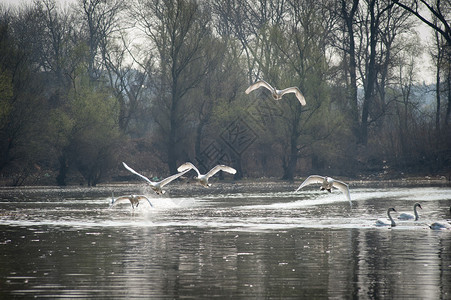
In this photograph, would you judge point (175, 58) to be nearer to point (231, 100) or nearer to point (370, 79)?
point (231, 100)

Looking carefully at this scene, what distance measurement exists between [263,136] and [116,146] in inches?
481

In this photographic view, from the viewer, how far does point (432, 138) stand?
184 ft

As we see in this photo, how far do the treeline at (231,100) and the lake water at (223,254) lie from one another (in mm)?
Answer: 24344

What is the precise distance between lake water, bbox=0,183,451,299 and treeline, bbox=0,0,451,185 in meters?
24.3

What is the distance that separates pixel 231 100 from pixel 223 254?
148ft

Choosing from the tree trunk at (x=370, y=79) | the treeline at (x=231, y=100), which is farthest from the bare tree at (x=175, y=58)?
the tree trunk at (x=370, y=79)

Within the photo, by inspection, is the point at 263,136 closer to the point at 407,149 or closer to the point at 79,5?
the point at 407,149

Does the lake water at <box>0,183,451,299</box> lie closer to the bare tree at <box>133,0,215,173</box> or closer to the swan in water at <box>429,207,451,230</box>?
the swan in water at <box>429,207,451,230</box>

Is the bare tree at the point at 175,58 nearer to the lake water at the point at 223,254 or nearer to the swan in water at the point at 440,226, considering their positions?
the lake water at the point at 223,254

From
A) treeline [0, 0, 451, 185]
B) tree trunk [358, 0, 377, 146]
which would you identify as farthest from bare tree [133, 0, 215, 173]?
tree trunk [358, 0, 377, 146]

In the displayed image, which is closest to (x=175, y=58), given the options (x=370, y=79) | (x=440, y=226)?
(x=370, y=79)

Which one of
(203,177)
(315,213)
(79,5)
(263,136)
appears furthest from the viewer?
(79,5)

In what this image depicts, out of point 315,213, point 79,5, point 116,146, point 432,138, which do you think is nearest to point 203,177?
point 315,213

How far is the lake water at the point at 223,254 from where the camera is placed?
42.0ft
